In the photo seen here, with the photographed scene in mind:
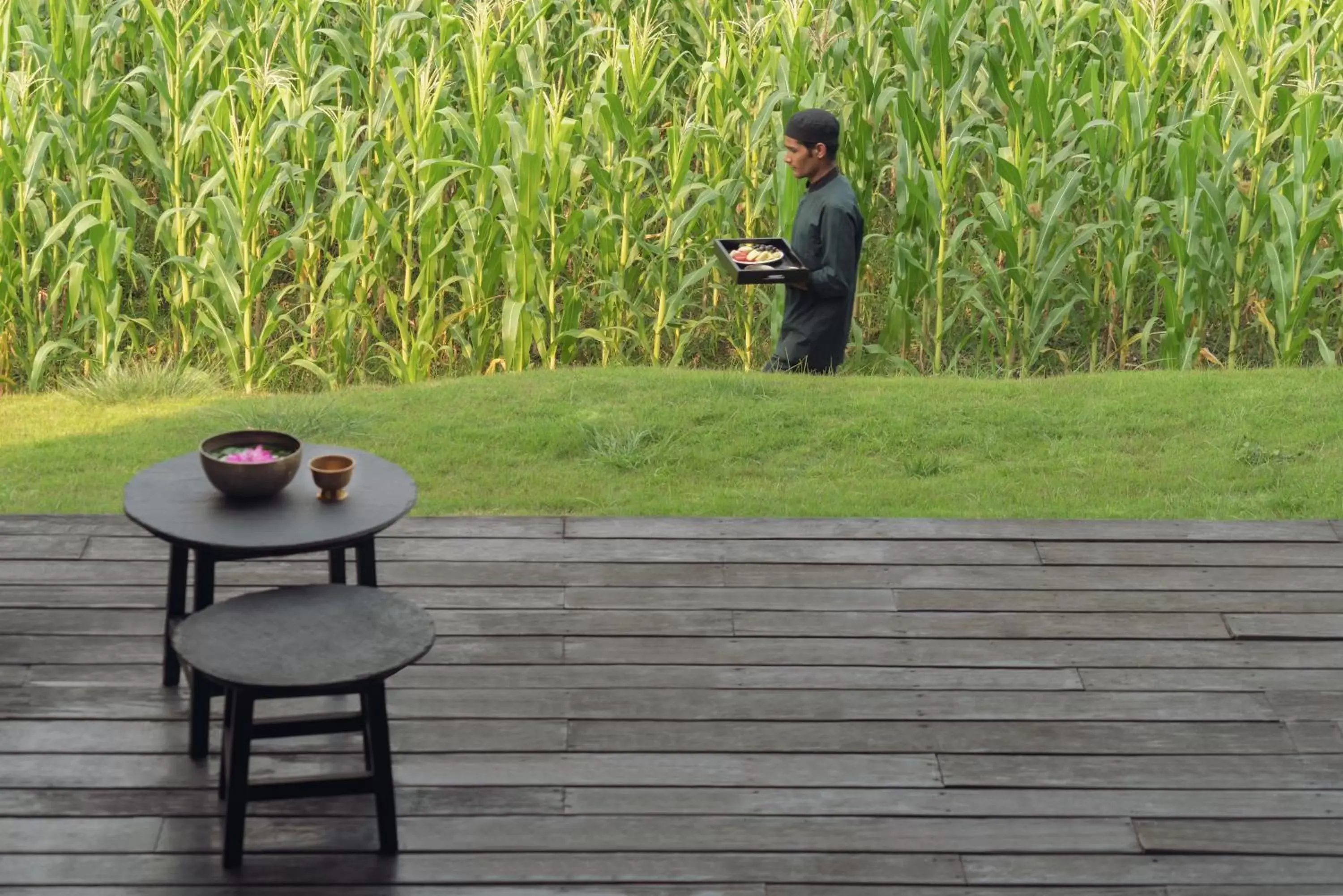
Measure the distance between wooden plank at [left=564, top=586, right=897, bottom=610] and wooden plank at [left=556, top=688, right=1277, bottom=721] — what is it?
477mm

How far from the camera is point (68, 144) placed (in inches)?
270

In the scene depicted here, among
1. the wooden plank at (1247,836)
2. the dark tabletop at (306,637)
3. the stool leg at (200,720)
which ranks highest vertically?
the dark tabletop at (306,637)

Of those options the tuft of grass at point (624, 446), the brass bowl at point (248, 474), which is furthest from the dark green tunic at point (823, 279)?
the brass bowl at point (248, 474)

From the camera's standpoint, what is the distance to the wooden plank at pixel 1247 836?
3404 millimetres

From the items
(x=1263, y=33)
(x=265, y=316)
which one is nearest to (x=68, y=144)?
(x=265, y=316)

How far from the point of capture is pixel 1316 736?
3854 millimetres

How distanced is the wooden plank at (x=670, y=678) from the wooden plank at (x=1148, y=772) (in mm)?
335

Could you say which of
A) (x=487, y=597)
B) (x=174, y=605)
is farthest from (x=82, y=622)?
(x=487, y=597)

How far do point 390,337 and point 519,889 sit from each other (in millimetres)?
4768

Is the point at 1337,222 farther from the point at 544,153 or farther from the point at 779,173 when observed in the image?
the point at 544,153

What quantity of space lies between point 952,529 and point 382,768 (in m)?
2.26

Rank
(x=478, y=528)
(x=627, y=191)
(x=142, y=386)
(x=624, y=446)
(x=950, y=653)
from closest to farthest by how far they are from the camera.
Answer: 1. (x=950, y=653)
2. (x=478, y=528)
3. (x=624, y=446)
4. (x=142, y=386)
5. (x=627, y=191)

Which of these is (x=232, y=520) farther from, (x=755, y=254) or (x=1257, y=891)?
(x=755, y=254)

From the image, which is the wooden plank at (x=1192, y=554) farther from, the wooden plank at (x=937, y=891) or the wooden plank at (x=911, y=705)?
the wooden plank at (x=937, y=891)
